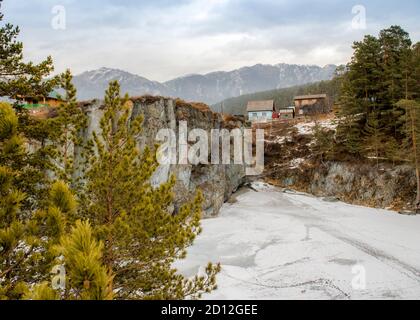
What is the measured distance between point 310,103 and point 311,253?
7626 centimetres

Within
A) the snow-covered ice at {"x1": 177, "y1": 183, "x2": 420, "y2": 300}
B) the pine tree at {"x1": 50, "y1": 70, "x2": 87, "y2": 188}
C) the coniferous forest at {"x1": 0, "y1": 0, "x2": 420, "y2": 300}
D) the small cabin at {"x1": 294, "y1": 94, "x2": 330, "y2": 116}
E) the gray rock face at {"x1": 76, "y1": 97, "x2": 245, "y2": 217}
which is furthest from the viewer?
the small cabin at {"x1": 294, "y1": 94, "x2": 330, "y2": 116}

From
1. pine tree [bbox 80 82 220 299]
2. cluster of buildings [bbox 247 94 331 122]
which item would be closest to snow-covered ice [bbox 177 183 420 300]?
pine tree [bbox 80 82 220 299]

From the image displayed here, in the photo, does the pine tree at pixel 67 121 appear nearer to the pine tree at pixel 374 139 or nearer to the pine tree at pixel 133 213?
the pine tree at pixel 133 213

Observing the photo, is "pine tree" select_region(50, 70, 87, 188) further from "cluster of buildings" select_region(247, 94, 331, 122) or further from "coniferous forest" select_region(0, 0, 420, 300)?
"cluster of buildings" select_region(247, 94, 331, 122)

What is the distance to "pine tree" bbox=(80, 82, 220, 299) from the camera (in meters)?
7.16

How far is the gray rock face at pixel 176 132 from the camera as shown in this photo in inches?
1061

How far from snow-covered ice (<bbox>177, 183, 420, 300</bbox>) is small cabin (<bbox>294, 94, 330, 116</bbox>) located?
5697 cm

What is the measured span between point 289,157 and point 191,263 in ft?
105

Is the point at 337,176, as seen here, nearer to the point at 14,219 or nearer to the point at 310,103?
the point at 14,219

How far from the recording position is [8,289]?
17.1ft

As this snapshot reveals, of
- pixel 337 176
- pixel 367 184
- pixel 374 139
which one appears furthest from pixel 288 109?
pixel 367 184

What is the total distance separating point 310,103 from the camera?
286 ft

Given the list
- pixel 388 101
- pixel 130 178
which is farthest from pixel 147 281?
pixel 388 101
